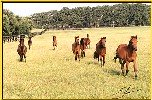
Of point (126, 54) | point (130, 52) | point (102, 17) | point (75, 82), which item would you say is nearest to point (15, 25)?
point (126, 54)

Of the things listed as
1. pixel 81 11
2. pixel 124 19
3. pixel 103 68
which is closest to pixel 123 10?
pixel 124 19

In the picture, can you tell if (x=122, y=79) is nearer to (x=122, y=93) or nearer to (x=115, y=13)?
(x=122, y=93)

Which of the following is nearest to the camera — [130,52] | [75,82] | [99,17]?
[75,82]

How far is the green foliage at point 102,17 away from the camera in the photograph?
138m

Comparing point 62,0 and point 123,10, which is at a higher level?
point 123,10

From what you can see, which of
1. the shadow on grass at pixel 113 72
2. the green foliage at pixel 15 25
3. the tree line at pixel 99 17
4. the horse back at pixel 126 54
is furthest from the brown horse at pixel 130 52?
the tree line at pixel 99 17

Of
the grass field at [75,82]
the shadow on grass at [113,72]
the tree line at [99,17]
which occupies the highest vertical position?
the tree line at [99,17]

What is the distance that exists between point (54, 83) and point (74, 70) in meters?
3.33

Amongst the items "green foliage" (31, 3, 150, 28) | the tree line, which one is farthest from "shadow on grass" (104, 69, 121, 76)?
"green foliage" (31, 3, 150, 28)

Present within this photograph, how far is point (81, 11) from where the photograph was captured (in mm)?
186750

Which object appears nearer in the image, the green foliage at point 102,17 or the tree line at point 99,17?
the tree line at point 99,17

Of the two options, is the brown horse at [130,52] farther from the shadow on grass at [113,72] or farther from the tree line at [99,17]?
the tree line at [99,17]

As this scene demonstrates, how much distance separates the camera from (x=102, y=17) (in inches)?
6570

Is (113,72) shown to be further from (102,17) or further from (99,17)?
(99,17)
